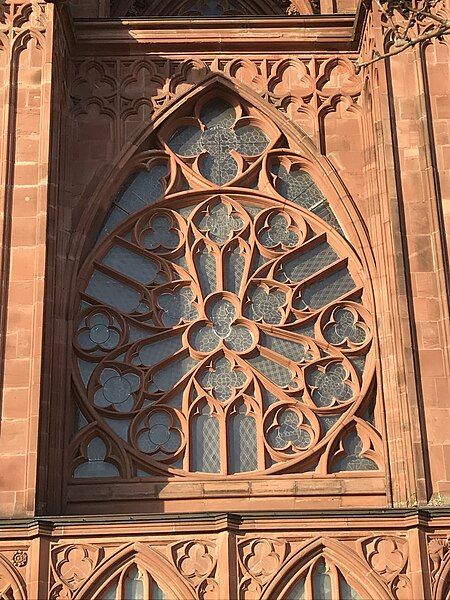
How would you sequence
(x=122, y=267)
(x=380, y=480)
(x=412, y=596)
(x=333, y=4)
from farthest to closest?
1. (x=333, y=4)
2. (x=122, y=267)
3. (x=380, y=480)
4. (x=412, y=596)

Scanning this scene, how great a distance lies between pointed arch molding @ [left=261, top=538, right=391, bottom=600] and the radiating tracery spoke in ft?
6.79

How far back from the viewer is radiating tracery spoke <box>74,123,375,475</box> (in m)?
18.4

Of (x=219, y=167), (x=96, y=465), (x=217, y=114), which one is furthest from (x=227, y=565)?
(x=217, y=114)

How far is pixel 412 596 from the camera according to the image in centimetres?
1588

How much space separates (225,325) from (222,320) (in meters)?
0.07

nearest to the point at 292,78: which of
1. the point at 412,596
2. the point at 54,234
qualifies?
the point at 54,234

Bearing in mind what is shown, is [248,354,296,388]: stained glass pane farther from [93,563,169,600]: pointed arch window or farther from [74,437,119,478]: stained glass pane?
[93,563,169,600]: pointed arch window

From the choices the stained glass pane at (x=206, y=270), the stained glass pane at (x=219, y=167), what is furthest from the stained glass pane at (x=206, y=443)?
the stained glass pane at (x=219, y=167)

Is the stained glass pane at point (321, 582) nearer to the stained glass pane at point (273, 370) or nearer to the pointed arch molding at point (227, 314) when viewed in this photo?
the pointed arch molding at point (227, 314)

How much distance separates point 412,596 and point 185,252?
5.49m

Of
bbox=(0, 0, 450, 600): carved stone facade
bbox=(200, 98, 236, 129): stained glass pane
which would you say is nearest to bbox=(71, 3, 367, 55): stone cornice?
bbox=(0, 0, 450, 600): carved stone facade

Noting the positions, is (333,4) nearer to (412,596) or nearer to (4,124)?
(4,124)

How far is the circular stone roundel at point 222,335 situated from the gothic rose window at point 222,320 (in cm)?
2

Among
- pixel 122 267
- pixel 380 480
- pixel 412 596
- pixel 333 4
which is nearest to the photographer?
pixel 412 596
